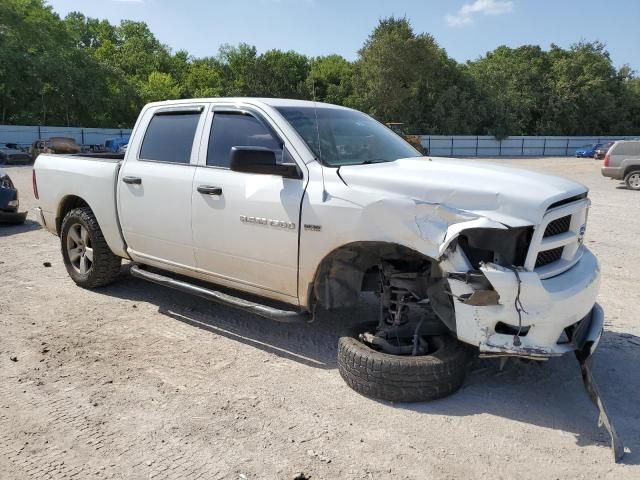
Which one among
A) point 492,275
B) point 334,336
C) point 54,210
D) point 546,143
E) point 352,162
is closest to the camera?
point 492,275

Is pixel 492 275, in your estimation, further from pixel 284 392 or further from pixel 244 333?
pixel 244 333

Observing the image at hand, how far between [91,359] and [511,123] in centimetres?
5873

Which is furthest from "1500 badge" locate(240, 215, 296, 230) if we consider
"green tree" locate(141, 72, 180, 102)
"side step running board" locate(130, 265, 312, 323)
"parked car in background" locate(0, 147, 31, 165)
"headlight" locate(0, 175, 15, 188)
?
"green tree" locate(141, 72, 180, 102)

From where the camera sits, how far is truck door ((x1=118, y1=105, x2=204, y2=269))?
4879 mm

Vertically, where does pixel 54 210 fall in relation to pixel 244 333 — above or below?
above

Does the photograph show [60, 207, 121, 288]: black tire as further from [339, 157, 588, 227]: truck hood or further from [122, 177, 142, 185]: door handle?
[339, 157, 588, 227]: truck hood

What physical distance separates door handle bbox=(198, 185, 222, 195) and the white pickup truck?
0.01 meters

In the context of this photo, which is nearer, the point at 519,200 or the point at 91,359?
the point at 519,200

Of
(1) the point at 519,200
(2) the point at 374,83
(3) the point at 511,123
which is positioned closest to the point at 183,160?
(1) the point at 519,200

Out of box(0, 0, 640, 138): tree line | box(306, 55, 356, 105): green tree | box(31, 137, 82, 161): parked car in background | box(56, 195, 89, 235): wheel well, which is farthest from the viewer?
box(306, 55, 356, 105): green tree

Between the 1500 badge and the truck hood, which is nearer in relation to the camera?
the truck hood

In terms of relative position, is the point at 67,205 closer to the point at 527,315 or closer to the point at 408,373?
the point at 408,373

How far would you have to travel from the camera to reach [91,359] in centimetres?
441

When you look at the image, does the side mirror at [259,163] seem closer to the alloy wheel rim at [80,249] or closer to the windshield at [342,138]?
the windshield at [342,138]
